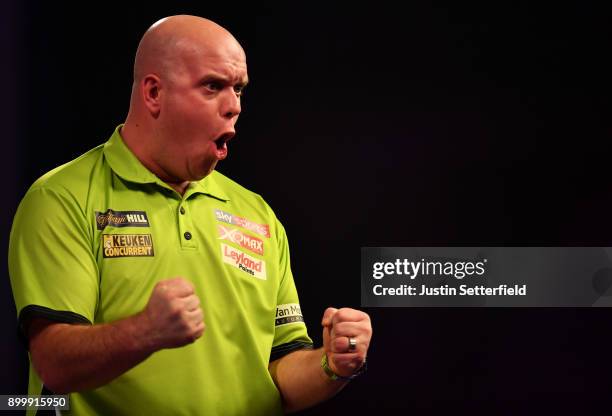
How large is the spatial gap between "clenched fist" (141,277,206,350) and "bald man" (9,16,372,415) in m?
0.08

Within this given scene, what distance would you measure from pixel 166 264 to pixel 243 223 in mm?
256

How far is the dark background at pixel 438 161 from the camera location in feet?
8.66

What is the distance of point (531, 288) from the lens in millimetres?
2668

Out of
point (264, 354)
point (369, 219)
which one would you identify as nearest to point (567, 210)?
point (369, 219)

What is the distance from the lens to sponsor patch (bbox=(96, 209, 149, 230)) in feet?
5.56

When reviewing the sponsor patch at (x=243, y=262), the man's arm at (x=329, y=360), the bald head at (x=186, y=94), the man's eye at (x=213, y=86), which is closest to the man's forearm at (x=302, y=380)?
the man's arm at (x=329, y=360)

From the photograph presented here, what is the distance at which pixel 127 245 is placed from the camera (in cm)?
170

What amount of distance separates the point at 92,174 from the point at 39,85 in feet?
2.92

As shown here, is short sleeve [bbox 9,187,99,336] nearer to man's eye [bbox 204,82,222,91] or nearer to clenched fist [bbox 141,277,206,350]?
clenched fist [bbox 141,277,206,350]

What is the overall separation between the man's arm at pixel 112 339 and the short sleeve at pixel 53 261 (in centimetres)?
4

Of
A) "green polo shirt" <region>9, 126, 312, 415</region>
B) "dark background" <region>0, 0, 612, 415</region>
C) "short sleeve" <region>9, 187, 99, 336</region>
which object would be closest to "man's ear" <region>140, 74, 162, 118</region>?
"green polo shirt" <region>9, 126, 312, 415</region>

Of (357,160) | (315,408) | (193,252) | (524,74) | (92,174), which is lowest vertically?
(315,408)

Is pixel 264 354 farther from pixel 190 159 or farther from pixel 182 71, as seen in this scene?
pixel 182 71

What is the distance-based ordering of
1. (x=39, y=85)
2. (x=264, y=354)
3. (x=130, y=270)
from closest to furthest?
(x=130, y=270)
(x=264, y=354)
(x=39, y=85)
